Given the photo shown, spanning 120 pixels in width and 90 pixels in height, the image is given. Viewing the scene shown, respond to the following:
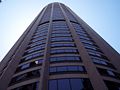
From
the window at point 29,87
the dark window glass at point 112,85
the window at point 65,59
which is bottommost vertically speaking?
the dark window glass at point 112,85

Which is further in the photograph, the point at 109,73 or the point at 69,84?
the point at 109,73

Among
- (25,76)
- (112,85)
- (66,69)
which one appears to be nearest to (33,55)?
(25,76)

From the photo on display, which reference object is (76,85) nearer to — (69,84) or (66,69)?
(69,84)

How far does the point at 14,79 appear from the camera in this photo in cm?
2795

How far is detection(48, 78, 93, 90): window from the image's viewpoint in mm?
23138

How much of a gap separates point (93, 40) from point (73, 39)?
737cm

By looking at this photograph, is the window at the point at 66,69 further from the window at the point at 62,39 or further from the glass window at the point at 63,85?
the window at the point at 62,39

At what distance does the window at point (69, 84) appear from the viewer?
23138mm

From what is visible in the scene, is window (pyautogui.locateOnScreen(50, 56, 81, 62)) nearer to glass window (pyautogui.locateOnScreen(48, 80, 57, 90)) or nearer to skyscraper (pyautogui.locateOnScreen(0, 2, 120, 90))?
skyscraper (pyautogui.locateOnScreen(0, 2, 120, 90))

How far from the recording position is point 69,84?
76.5 ft

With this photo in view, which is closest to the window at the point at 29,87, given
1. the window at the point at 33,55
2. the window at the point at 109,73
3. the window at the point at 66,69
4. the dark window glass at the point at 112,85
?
the window at the point at 66,69

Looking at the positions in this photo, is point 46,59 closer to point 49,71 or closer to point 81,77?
point 49,71

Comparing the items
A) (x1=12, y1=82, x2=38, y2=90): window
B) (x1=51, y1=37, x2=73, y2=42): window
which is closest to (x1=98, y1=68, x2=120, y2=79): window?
(x1=12, y1=82, x2=38, y2=90): window

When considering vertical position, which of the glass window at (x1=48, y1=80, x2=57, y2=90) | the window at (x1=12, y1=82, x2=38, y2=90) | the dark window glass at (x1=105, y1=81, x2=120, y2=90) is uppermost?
the glass window at (x1=48, y1=80, x2=57, y2=90)
